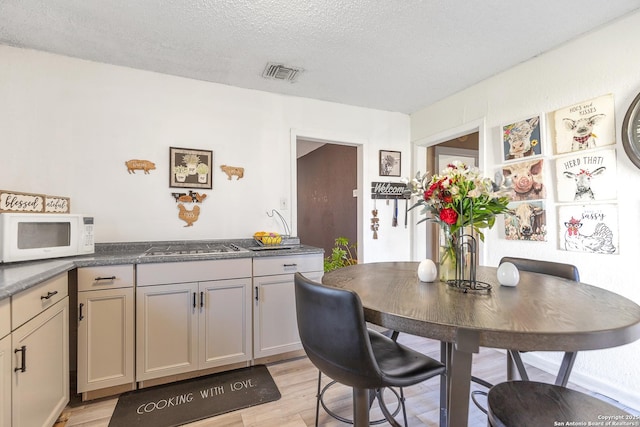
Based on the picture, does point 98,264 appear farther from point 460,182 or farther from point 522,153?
point 522,153

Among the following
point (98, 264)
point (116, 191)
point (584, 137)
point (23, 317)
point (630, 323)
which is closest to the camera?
point (630, 323)

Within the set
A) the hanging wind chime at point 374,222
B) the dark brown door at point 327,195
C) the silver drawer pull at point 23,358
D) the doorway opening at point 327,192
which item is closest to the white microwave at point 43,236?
the silver drawer pull at point 23,358

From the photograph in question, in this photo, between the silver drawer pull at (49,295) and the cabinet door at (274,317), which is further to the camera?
the cabinet door at (274,317)

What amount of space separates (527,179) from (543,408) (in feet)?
6.48

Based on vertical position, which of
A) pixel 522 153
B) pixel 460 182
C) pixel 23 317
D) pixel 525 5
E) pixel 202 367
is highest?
pixel 525 5

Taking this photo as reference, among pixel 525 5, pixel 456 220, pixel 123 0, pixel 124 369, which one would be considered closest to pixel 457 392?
pixel 456 220

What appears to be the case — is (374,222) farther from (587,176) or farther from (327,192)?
(587,176)

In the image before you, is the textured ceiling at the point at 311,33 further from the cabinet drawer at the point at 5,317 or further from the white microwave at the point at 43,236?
the cabinet drawer at the point at 5,317

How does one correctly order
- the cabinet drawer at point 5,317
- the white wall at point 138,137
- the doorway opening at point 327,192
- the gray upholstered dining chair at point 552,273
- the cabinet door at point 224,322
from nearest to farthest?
the cabinet drawer at point 5,317 → the gray upholstered dining chair at point 552,273 → the cabinet door at point 224,322 → the white wall at point 138,137 → the doorway opening at point 327,192

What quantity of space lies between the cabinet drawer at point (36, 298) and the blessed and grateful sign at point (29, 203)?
461 mm

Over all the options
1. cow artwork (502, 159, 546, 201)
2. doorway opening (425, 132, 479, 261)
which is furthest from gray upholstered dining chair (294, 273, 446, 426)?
doorway opening (425, 132, 479, 261)

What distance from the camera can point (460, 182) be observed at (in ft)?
4.34

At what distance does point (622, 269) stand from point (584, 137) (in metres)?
0.90

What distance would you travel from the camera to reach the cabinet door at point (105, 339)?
180 centimetres
